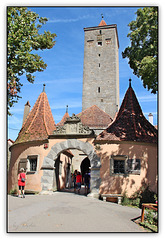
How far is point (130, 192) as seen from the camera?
10188 mm

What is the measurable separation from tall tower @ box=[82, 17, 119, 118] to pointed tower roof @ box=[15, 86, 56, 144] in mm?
14256

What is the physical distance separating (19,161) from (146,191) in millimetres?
6871

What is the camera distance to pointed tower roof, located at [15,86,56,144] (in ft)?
40.0

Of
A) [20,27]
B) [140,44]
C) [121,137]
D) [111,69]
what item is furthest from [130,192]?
[111,69]

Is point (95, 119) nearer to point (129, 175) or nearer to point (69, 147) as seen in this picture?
point (69, 147)

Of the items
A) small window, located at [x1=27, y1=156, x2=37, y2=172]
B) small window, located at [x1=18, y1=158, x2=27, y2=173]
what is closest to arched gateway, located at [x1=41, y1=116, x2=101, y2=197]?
small window, located at [x1=27, y1=156, x2=37, y2=172]

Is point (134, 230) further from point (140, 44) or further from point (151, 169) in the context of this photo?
point (140, 44)

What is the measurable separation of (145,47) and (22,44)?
5418 mm

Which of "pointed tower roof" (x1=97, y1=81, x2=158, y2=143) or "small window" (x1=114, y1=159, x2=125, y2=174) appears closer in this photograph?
"small window" (x1=114, y1=159, x2=125, y2=174)

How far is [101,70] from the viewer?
2977 cm

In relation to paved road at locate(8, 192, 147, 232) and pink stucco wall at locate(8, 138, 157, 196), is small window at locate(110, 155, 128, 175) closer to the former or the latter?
pink stucco wall at locate(8, 138, 157, 196)

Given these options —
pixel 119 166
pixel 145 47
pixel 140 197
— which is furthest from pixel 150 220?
pixel 145 47

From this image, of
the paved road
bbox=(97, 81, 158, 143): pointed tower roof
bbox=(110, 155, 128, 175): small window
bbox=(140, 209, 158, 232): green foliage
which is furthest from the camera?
bbox=(97, 81, 158, 143): pointed tower roof

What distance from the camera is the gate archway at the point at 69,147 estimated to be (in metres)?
10.6
